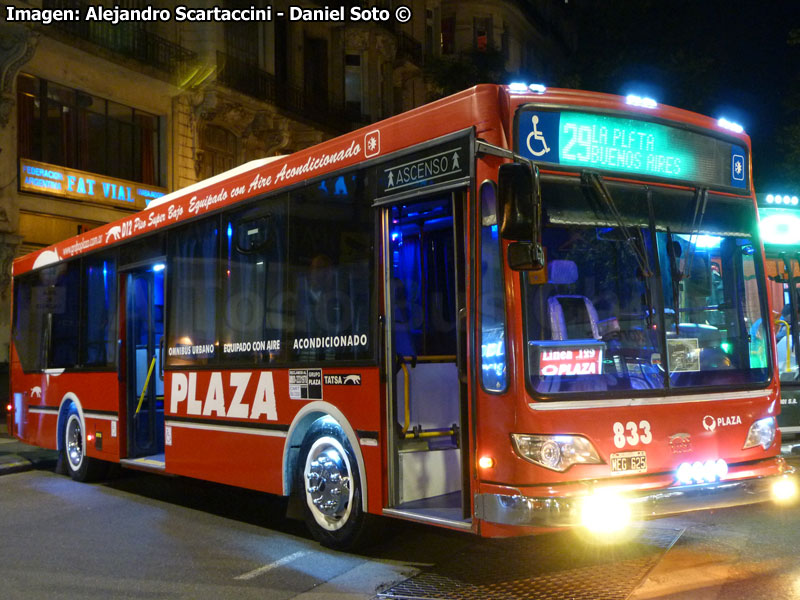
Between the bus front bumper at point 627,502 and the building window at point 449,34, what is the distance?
37.1m

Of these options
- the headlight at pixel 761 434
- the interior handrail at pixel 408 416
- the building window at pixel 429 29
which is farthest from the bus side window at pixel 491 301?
the building window at pixel 429 29

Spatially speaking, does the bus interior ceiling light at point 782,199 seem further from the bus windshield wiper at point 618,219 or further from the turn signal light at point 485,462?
the turn signal light at point 485,462

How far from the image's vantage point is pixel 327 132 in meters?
30.5

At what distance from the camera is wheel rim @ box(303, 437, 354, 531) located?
23.1ft

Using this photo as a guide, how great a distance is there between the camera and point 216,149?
26.7m

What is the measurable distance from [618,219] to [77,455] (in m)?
8.56

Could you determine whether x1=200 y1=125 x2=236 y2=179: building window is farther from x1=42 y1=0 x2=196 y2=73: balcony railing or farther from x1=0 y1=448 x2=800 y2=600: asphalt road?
x1=0 y1=448 x2=800 y2=600: asphalt road

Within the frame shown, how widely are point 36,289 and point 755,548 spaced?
10.2 metres

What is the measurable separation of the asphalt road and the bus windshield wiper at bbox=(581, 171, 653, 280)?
195 cm

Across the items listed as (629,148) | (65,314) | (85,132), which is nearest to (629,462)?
(629,148)

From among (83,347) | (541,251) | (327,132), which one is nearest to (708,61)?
(327,132)

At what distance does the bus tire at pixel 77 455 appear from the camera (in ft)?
38.4

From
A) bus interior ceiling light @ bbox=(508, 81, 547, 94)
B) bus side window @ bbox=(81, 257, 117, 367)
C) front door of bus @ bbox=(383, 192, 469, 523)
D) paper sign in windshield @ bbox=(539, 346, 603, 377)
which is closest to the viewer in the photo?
paper sign in windshield @ bbox=(539, 346, 603, 377)

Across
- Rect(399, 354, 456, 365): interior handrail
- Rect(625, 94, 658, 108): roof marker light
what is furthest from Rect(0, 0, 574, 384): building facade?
Rect(625, 94, 658, 108): roof marker light
